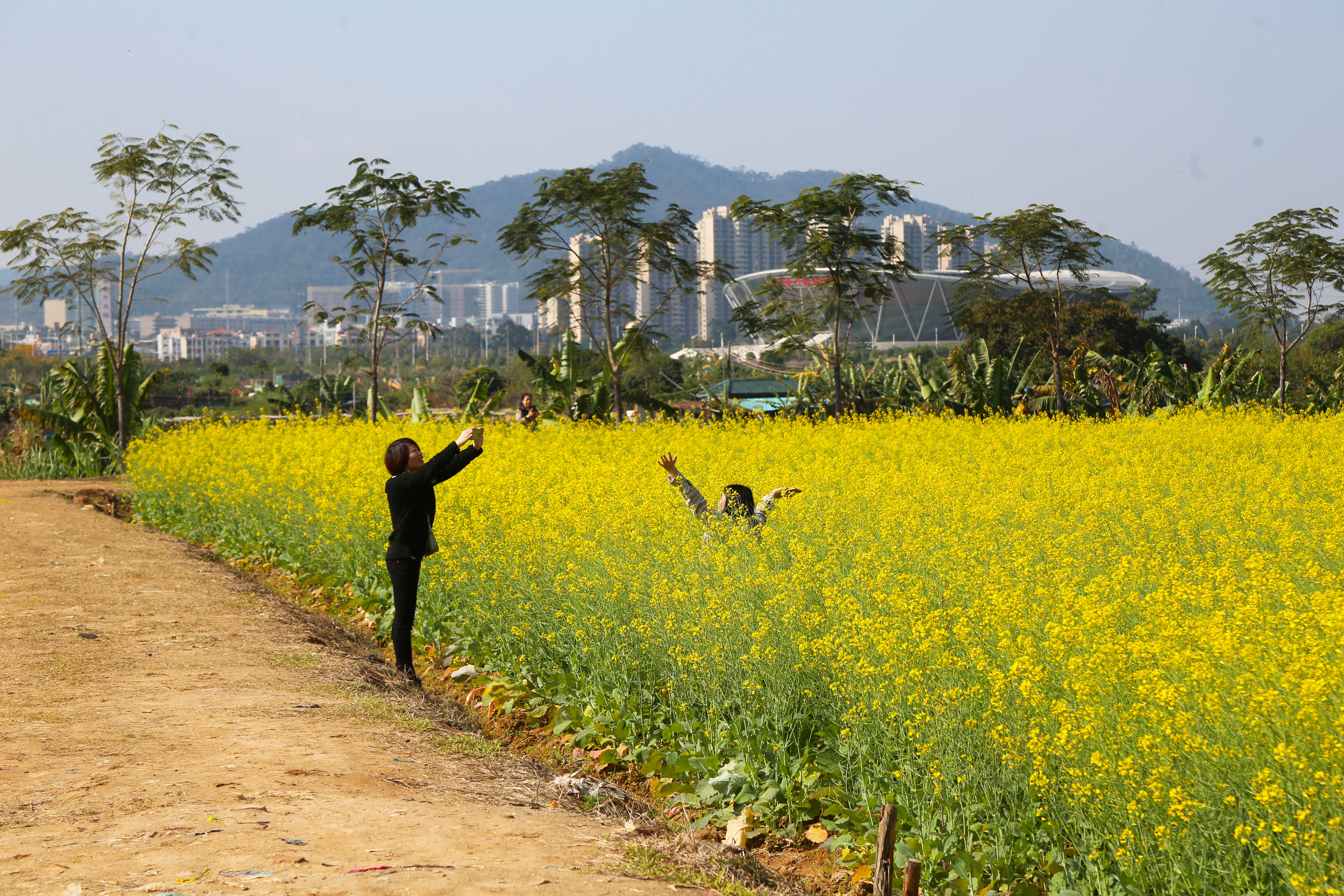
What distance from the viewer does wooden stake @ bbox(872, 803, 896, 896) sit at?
2.89 metres

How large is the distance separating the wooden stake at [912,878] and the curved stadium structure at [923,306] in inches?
3309

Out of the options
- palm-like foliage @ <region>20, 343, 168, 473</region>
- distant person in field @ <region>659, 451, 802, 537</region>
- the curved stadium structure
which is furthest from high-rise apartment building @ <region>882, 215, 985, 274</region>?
distant person in field @ <region>659, 451, 802, 537</region>

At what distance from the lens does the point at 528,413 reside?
15.6m

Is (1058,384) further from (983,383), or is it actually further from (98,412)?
(98,412)

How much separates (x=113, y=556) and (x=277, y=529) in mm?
1550

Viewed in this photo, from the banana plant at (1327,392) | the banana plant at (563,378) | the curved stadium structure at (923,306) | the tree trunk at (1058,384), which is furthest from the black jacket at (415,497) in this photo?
the curved stadium structure at (923,306)

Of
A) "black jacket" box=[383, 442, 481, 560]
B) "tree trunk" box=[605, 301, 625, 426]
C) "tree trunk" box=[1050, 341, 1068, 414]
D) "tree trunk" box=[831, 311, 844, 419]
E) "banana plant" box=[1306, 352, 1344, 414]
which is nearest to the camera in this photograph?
"black jacket" box=[383, 442, 481, 560]

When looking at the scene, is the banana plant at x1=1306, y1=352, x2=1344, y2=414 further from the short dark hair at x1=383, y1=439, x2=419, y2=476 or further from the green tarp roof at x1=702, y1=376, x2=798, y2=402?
the short dark hair at x1=383, y1=439, x2=419, y2=476

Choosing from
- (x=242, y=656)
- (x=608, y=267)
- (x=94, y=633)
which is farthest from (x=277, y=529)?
(x=608, y=267)

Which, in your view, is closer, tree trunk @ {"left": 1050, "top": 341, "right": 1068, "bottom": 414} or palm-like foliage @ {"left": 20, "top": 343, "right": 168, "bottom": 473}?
palm-like foliage @ {"left": 20, "top": 343, "right": 168, "bottom": 473}

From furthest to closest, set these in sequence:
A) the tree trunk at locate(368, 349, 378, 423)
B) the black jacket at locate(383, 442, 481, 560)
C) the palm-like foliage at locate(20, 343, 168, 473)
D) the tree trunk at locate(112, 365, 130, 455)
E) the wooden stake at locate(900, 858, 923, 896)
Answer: the tree trunk at locate(368, 349, 378, 423) < the palm-like foliage at locate(20, 343, 168, 473) < the tree trunk at locate(112, 365, 130, 455) < the black jacket at locate(383, 442, 481, 560) < the wooden stake at locate(900, 858, 923, 896)

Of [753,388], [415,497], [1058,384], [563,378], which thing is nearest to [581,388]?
[563,378]

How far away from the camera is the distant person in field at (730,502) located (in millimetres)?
6312

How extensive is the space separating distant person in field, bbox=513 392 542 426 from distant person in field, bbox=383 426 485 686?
921 cm
